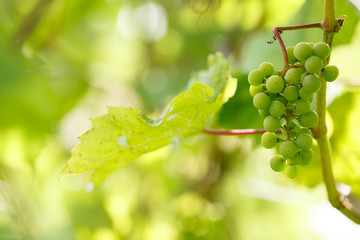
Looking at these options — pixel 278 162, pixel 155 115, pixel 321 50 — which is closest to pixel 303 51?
pixel 321 50

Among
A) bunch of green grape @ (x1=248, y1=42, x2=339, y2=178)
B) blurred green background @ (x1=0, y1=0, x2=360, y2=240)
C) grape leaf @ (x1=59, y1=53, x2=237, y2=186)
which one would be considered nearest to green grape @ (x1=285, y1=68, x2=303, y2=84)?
bunch of green grape @ (x1=248, y1=42, x2=339, y2=178)

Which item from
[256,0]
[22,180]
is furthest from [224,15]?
[22,180]

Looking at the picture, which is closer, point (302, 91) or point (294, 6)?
point (302, 91)

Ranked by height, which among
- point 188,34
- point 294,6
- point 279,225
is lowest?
point 279,225

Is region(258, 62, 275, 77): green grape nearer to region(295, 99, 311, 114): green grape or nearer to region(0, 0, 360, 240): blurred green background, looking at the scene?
region(295, 99, 311, 114): green grape

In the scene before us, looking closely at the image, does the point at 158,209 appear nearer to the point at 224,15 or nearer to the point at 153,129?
the point at 224,15

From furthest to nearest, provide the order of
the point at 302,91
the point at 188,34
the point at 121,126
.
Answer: the point at 188,34, the point at 121,126, the point at 302,91

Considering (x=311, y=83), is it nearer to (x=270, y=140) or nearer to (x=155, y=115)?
(x=270, y=140)
